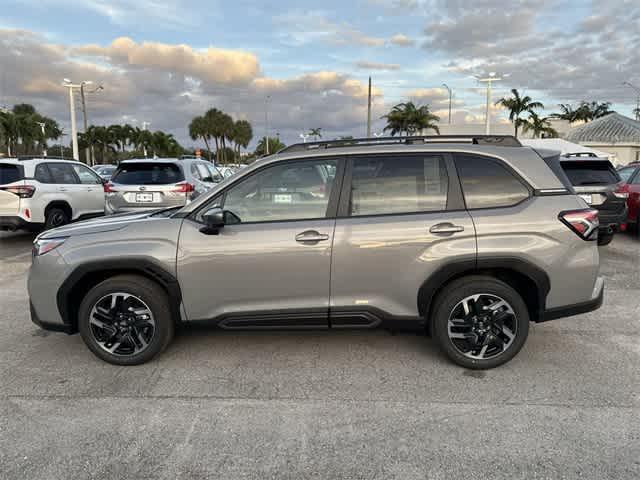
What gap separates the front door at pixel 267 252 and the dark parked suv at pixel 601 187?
5727 millimetres

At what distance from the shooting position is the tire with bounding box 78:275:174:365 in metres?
3.60

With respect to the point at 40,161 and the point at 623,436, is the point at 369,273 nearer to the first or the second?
the point at 623,436

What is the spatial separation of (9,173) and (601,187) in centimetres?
1042

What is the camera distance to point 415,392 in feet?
10.9

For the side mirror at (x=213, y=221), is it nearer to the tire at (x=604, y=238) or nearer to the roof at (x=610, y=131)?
the tire at (x=604, y=238)

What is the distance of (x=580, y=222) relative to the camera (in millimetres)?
3482

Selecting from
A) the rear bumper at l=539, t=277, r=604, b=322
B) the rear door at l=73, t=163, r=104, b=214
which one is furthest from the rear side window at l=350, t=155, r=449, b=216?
the rear door at l=73, t=163, r=104, b=214

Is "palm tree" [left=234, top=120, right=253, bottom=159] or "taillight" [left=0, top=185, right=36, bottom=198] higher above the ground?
"palm tree" [left=234, top=120, right=253, bottom=159]

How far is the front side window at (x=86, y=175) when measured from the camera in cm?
1007

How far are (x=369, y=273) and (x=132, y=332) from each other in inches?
76.9

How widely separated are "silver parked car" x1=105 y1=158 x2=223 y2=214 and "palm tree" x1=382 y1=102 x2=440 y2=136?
130 feet

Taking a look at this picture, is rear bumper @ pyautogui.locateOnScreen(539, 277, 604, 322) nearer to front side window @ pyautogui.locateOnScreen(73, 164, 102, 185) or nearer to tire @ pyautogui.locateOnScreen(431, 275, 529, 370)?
tire @ pyautogui.locateOnScreen(431, 275, 529, 370)

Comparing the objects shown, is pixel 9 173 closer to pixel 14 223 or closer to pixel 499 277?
pixel 14 223

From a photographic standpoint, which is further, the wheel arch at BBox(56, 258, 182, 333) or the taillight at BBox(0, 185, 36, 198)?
Result: the taillight at BBox(0, 185, 36, 198)
